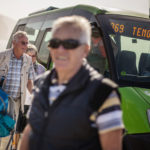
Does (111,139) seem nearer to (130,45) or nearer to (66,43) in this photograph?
(66,43)

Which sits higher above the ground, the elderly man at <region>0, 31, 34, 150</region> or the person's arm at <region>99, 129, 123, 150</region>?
the person's arm at <region>99, 129, 123, 150</region>

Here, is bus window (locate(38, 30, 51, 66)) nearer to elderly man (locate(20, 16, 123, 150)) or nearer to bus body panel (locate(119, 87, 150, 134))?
bus body panel (locate(119, 87, 150, 134))

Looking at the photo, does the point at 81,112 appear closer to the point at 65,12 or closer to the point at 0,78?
the point at 0,78

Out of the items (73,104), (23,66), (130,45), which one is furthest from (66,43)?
(130,45)

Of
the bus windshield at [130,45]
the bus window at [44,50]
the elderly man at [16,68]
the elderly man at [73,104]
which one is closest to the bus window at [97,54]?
the bus windshield at [130,45]

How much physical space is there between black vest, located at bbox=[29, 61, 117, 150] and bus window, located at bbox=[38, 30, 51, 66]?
572 centimetres

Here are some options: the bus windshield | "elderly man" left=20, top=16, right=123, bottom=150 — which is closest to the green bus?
the bus windshield

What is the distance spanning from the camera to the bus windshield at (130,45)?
594 cm

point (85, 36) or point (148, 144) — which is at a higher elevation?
point (85, 36)

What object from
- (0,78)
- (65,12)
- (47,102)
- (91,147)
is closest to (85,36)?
(47,102)

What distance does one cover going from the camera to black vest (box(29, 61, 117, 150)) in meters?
1.99

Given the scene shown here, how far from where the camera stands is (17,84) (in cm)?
579

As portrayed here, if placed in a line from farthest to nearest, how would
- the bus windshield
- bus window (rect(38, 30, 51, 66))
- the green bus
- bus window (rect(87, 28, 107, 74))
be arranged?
bus window (rect(38, 30, 51, 66)) → the bus windshield → bus window (rect(87, 28, 107, 74)) → the green bus

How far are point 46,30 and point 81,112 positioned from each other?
6576 millimetres
